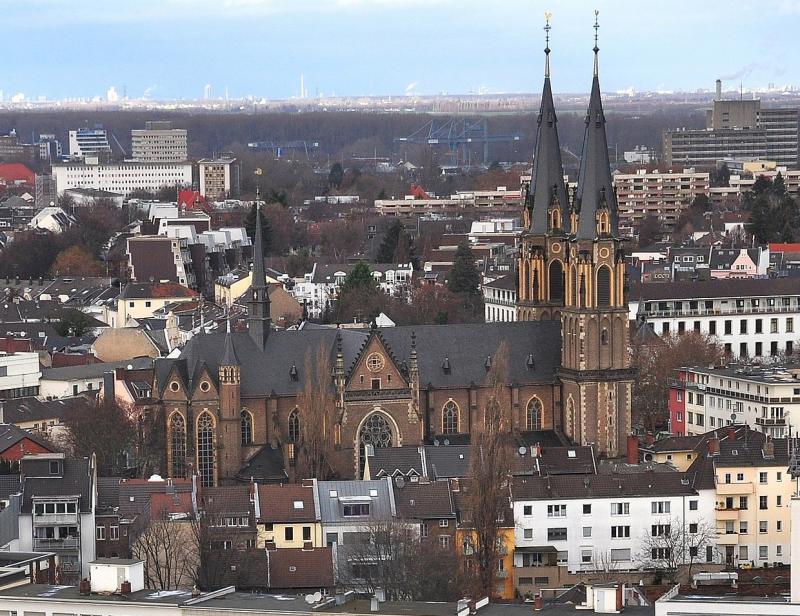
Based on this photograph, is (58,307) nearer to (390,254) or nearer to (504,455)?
(390,254)

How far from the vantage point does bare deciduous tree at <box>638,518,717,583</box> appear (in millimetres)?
67938

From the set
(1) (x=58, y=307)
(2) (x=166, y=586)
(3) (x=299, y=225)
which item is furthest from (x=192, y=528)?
(3) (x=299, y=225)

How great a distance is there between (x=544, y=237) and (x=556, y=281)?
1.49m

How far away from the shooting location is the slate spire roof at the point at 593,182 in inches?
3243

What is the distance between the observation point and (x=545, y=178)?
86.6m

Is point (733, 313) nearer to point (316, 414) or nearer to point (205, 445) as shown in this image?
point (316, 414)

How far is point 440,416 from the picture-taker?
270ft

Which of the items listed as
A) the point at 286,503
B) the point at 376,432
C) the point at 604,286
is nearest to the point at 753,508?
the point at 286,503

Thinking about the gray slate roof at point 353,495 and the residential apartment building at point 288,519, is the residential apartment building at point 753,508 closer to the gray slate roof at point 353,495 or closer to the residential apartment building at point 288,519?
the gray slate roof at point 353,495

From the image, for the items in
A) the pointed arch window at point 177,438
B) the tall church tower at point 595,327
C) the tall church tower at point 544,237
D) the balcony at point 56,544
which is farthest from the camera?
the tall church tower at point 544,237

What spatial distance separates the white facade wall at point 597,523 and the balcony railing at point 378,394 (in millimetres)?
12031

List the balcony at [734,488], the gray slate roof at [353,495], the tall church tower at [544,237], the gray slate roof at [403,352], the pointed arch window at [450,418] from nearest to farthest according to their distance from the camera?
the gray slate roof at [353,495] < the balcony at [734,488] < the gray slate roof at [403,352] < the pointed arch window at [450,418] < the tall church tower at [544,237]

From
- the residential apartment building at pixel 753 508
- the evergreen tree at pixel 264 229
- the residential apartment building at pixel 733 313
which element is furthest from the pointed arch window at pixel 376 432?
the evergreen tree at pixel 264 229

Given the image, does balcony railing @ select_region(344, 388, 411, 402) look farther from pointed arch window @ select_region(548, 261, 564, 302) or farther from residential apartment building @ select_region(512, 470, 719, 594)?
residential apartment building @ select_region(512, 470, 719, 594)
